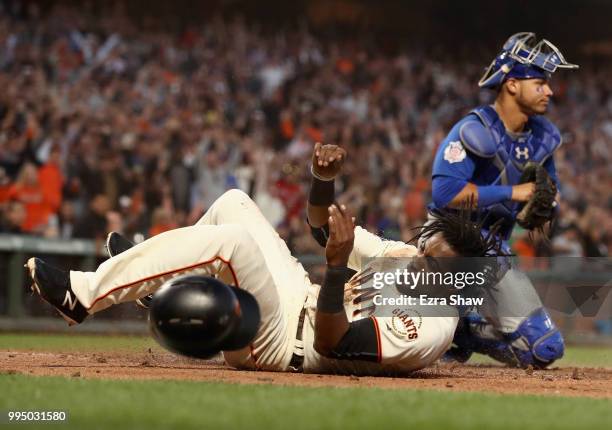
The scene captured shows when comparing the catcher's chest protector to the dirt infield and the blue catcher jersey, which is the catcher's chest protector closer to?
the blue catcher jersey

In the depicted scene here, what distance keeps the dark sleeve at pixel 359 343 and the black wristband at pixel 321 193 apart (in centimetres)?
113

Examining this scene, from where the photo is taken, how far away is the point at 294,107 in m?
15.6

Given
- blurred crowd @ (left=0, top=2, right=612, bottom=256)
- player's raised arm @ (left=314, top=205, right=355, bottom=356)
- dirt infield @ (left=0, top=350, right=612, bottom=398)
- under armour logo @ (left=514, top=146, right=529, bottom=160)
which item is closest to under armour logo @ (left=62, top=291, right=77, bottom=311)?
dirt infield @ (left=0, top=350, right=612, bottom=398)

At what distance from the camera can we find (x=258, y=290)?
5.54 meters

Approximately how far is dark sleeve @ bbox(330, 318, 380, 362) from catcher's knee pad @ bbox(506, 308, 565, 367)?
2113mm


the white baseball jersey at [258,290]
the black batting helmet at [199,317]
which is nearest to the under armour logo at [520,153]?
the white baseball jersey at [258,290]

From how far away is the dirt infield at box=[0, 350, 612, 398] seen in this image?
5.42 metres

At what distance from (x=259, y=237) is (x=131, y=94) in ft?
27.2

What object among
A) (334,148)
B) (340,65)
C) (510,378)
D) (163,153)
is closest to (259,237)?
(334,148)

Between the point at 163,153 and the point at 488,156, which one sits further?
→ the point at 163,153

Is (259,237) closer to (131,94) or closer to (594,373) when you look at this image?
(594,373)

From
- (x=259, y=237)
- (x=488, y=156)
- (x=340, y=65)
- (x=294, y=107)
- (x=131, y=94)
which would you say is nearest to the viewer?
(x=259, y=237)

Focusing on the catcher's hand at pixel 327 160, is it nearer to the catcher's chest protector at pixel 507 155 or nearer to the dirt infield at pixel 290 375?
the dirt infield at pixel 290 375

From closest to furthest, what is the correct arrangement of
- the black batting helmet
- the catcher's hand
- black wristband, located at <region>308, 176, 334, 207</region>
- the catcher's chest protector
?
1. the black batting helmet
2. the catcher's hand
3. black wristband, located at <region>308, 176, 334, 207</region>
4. the catcher's chest protector
